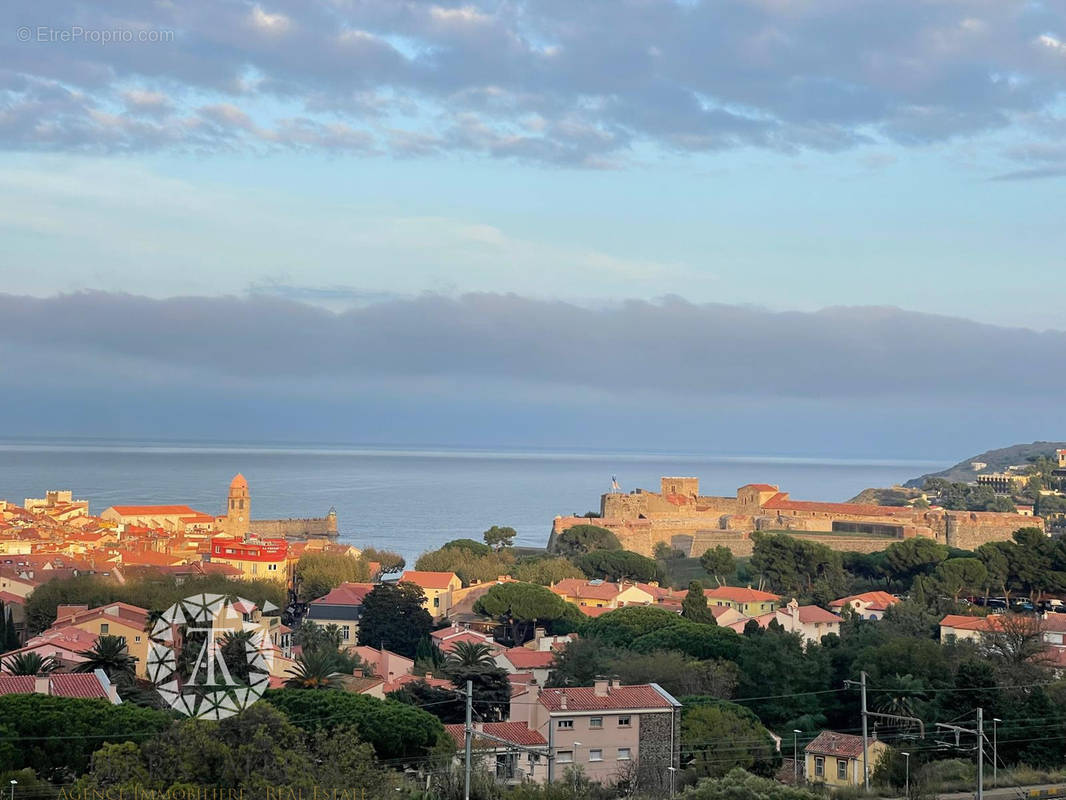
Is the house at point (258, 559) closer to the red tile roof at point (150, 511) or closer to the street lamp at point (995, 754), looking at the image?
the red tile roof at point (150, 511)

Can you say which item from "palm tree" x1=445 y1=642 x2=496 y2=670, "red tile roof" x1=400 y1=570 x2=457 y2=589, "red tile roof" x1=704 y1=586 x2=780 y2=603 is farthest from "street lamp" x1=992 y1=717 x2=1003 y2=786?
"red tile roof" x1=400 y1=570 x2=457 y2=589

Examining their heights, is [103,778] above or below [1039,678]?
above

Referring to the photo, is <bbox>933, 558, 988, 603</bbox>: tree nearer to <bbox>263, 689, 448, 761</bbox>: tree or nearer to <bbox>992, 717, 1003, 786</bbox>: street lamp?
<bbox>992, 717, 1003, 786</bbox>: street lamp

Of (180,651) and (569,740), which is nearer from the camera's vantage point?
(569,740)

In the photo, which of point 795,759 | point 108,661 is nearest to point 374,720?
point 108,661

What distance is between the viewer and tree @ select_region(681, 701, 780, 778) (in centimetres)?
1900

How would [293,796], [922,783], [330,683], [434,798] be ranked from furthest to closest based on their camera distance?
[330,683] → [922,783] → [434,798] → [293,796]

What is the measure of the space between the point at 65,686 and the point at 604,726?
26.6ft

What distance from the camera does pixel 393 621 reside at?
3403 cm

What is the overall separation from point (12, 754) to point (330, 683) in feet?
21.0

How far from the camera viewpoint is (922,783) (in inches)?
638

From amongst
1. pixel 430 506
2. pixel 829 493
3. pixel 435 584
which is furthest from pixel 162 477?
pixel 435 584

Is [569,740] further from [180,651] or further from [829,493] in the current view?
[829,493]

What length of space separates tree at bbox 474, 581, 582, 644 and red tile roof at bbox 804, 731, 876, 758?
1583 cm
